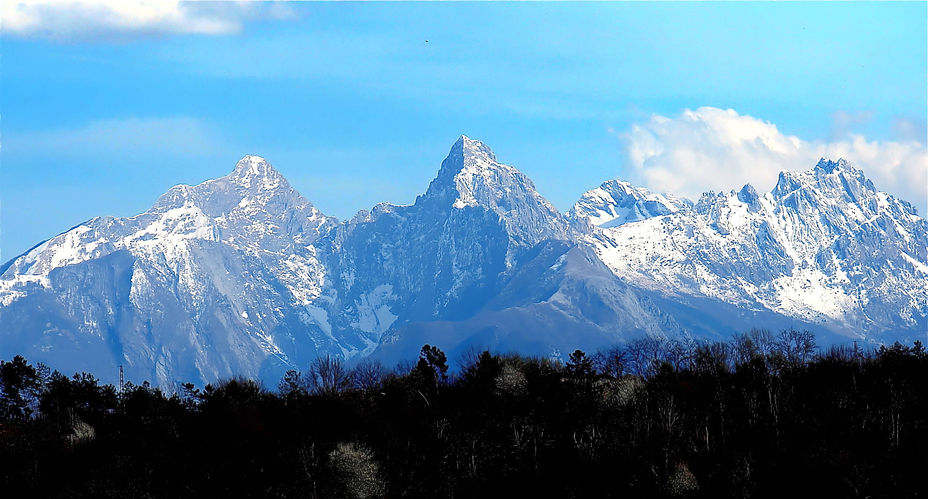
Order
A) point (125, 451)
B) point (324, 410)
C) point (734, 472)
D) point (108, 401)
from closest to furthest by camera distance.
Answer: point (734, 472) → point (125, 451) → point (324, 410) → point (108, 401)

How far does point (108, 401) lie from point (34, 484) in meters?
32.2

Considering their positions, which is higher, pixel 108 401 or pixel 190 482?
pixel 108 401

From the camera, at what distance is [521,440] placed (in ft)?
396

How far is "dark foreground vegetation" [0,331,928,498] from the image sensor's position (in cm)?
11175

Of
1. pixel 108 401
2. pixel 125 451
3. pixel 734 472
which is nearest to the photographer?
pixel 734 472

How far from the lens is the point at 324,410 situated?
131125 millimetres

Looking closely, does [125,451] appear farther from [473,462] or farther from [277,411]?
[473,462]

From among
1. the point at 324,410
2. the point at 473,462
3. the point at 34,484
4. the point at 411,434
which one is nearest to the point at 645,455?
the point at 473,462

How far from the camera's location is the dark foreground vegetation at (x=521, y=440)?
112 m

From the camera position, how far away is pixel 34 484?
11388cm

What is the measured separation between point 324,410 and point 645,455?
37.9 m

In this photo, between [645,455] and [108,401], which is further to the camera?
[108,401]

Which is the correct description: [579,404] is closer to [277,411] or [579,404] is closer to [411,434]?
[411,434]

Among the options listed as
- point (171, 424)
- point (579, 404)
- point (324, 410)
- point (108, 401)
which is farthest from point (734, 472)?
point (108, 401)
